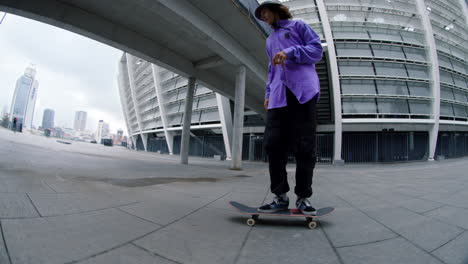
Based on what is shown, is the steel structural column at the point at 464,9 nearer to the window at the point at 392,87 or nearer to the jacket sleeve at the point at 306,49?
the window at the point at 392,87

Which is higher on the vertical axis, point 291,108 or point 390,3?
point 390,3

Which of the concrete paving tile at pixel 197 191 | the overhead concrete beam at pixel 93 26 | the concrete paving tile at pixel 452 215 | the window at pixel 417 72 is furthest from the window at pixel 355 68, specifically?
the concrete paving tile at pixel 197 191

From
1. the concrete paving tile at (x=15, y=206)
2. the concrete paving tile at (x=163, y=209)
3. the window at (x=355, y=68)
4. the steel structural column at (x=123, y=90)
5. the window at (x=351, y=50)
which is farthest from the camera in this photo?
the steel structural column at (x=123, y=90)

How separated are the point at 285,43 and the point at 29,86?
7422cm

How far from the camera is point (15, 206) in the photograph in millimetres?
1542

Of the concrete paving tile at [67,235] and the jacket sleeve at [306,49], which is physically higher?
the jacket sleeve at [306,49]

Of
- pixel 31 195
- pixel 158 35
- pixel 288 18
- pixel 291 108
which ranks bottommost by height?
pixel 31 195

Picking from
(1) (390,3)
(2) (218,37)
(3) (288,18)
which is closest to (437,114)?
(1) (390,3)

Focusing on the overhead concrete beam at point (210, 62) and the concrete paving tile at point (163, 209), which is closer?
the concrete paving tile at point (163, 209)

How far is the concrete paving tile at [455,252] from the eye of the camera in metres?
0.99

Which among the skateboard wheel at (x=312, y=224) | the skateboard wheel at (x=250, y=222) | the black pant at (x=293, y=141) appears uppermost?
the black pant at (x=293, y=141)

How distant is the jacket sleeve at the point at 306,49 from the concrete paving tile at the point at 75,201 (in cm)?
243

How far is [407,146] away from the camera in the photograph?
19.7m

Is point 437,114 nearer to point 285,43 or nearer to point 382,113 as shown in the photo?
point 382,113
